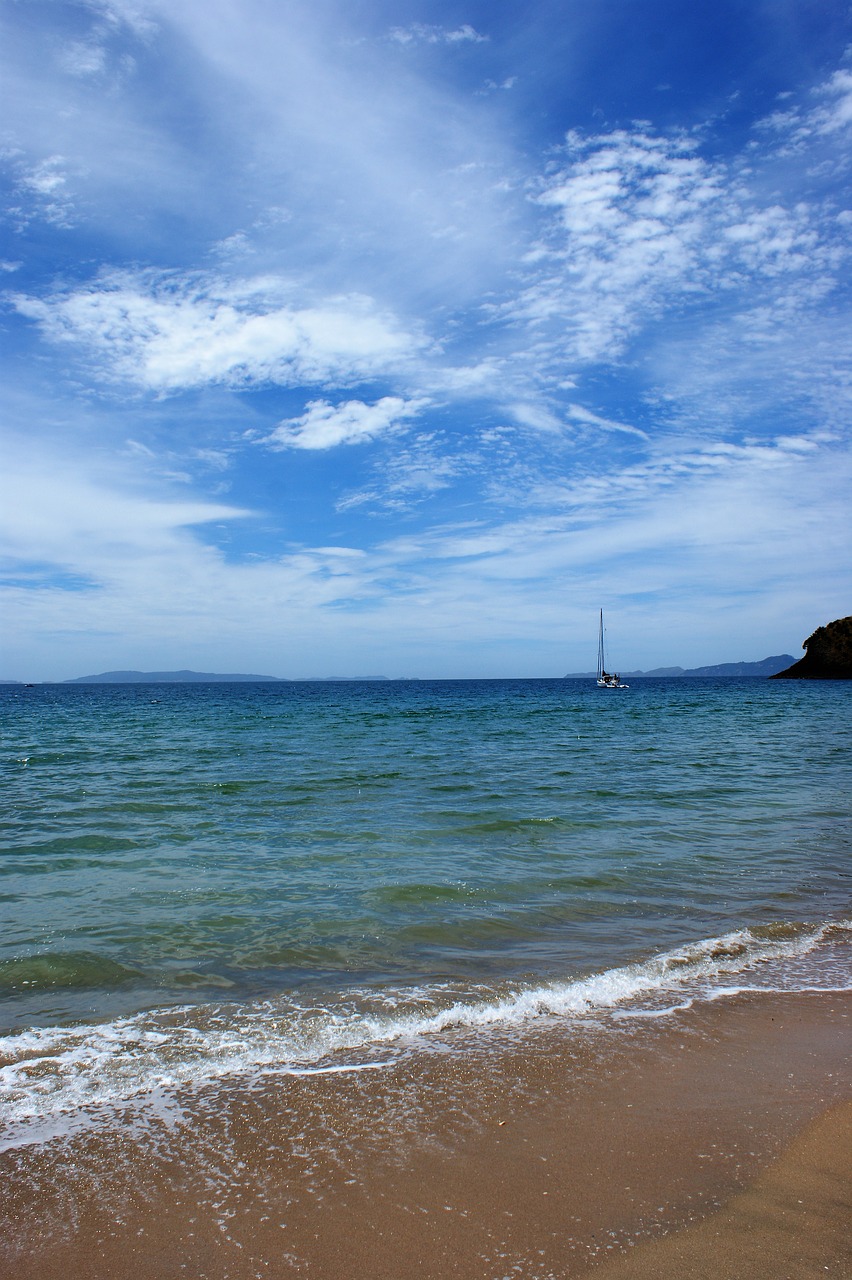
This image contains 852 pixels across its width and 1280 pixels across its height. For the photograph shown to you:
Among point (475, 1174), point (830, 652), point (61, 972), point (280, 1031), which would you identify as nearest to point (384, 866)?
point (61, 972)

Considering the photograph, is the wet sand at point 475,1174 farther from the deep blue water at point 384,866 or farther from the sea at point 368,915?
A: the deep blue water at point 384,866

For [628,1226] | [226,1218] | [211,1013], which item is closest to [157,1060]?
[211,1013]

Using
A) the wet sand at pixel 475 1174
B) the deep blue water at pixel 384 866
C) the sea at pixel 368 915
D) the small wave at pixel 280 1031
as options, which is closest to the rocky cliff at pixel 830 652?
the deep blue water at pixel 384 866

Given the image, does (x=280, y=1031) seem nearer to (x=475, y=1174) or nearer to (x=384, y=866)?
(x=475, y=1174)

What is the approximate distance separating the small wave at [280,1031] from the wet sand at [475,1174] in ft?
0.98

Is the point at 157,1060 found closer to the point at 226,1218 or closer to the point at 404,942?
the point at 226,1218

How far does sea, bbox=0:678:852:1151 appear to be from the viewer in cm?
539

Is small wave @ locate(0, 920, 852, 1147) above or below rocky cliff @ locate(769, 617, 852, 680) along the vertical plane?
below

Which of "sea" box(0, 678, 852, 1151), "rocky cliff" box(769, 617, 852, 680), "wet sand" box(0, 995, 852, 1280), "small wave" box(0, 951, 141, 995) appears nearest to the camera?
"wet sand" box(0, 995, 852, 1280)

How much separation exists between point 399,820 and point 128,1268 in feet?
35.5

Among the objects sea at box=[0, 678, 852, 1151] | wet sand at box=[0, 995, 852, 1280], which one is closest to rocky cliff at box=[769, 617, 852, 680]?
sea at box=[0, 678, 852, 1151]

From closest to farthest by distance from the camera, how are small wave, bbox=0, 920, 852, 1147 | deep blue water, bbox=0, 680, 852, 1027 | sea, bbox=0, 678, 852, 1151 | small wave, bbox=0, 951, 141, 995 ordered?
small wave, bbox=0, 920, 852, 1147 < sea, bbox=0, 678, 852, 1151 < small wave, bbox=0, 951, 141, 995 < deep blue water, bbox=0, 680, 852, 1027

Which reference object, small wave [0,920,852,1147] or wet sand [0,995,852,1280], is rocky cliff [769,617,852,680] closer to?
small wave [0,920,852,1147]

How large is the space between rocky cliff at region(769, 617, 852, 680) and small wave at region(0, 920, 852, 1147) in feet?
360
